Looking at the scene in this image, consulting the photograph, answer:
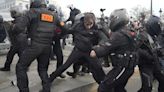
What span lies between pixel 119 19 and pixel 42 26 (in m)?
1.51

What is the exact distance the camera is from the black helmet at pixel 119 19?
639 centimetres

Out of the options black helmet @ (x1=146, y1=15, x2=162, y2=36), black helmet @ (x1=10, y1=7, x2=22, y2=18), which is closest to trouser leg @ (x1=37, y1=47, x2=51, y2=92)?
black helmet @ (x1=10, y1=7, x2=22, y2=18)

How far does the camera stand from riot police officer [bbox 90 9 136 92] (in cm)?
622

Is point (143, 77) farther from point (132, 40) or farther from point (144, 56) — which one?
point (132, 40)

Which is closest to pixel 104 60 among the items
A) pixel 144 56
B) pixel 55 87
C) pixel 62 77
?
pixel 62 77

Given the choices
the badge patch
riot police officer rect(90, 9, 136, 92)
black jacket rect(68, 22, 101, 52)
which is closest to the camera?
riot police officer rect(90, 9, 136, 92)

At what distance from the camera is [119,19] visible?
6.41 m

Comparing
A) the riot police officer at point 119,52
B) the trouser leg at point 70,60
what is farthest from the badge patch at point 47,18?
the riot police officer at point 119,52

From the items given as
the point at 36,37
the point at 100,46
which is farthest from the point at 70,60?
the point at 100,46

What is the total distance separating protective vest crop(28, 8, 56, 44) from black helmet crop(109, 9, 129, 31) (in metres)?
1.24

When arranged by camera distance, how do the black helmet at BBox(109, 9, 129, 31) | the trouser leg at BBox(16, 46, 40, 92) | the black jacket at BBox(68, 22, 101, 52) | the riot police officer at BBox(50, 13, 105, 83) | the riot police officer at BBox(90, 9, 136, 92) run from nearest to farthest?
the riot police officer at BBox(90, 9, 136, 92) < the black helmet at BBox(109, 9, 129, 31) < the trouser leg at BBox(16, 46, 40, 92) < the riot police officer at BBox(50, 13, 105, 83) < the black jacket at BBox(68, 22, 101, 52)

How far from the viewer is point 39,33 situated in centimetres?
681

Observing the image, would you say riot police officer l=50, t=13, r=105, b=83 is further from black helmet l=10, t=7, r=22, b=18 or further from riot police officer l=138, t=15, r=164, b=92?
black helmet l=10, t=7, r=22, b=18

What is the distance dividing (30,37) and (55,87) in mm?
1453
